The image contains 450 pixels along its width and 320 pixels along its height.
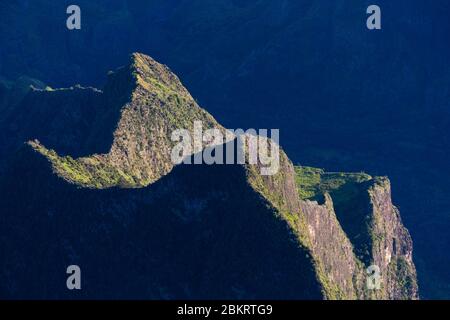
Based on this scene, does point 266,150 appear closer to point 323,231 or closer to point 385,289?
point 323,231

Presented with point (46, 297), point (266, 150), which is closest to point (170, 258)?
point (46, 297)

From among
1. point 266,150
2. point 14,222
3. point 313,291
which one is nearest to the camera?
point 313,291

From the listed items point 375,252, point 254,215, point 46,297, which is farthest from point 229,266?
point 375,252

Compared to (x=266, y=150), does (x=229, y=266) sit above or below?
below

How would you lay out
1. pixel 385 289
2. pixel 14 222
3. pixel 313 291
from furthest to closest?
pixel 385 289 → pixel 14 222 → pixel 313 291
